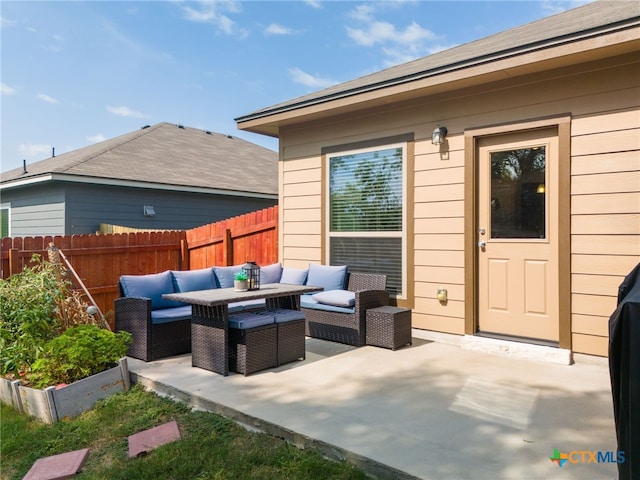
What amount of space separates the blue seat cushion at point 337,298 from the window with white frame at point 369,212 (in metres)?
0.63

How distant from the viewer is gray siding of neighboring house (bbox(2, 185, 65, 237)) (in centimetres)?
830

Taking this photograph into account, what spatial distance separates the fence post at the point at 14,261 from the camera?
4.76 m

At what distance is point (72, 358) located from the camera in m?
3.25

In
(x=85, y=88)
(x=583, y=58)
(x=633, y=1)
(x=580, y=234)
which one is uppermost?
(x=85, y=88)

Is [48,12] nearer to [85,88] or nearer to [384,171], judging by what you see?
[384,171]

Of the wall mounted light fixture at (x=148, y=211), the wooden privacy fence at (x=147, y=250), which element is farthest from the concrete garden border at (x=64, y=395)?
the wall mounted light fixture at (x=148, y=211)

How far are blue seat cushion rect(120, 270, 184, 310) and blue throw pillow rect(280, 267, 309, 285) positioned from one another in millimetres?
1392

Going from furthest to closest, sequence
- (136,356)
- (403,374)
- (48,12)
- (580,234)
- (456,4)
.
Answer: (456,4)
(48,12)
(136,356)
(580,234)
(403,374)

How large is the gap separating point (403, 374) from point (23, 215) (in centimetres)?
956

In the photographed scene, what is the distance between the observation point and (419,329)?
16.3ft

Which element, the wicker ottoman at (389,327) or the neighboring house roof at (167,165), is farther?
the neighboring house roof at (167,165)

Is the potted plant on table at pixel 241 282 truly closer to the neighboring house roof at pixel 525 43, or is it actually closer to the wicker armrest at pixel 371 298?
the wicker armrest at pixel 371 298

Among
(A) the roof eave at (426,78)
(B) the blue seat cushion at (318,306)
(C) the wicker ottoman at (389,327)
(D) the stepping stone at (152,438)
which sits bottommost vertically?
(D) the stepping stone at (152,438)

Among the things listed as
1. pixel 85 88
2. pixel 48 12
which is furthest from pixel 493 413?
pixel 85 88
